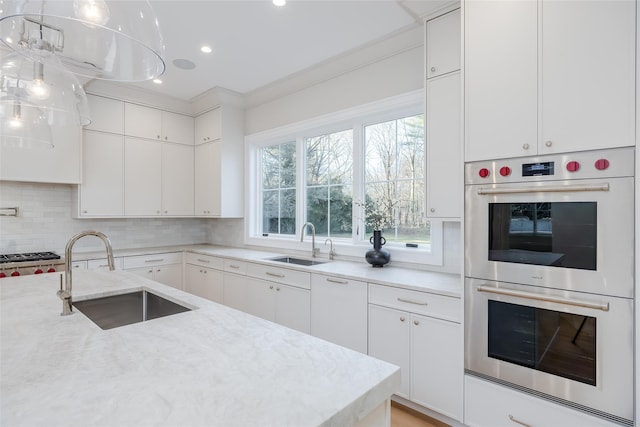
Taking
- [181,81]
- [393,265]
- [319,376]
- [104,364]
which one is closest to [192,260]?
[181,81]

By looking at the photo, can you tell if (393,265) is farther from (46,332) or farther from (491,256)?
(46,332)

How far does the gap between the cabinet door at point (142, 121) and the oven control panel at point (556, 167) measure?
148 inches

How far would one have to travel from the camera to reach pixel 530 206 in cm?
171

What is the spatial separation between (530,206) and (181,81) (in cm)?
355

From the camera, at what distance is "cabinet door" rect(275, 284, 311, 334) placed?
2842 mm

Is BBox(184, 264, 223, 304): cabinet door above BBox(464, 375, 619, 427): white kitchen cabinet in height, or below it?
above

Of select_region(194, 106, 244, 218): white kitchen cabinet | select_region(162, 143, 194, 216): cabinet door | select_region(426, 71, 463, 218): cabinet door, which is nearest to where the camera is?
select_region(426, 71, 463, 218): cabinet door

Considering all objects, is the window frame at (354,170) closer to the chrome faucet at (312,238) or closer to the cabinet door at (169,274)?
the chrome faucet at (312,238)

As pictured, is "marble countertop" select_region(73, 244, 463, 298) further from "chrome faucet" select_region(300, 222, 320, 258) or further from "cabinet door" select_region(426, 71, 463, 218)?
"cabinet door" select_region(426, 71, 463, 218)

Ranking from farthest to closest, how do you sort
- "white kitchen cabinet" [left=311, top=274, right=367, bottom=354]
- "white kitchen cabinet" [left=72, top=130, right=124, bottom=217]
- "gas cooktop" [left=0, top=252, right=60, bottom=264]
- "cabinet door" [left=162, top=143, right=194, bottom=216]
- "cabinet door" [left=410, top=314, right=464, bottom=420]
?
"cabinet door" [left=162, top=143, right=194, bottom=216]
"white kitchen cabinet" [left=72, top=130, right=124, bottom=217]
"gas cooktop" [left=0, top=252, right=60, bottom=264]
"white kitchen cabinet" [left=311, top=274, right=367, bottom=354]
"cabinet door" [left=410, top=314, right=464, bottom=420]

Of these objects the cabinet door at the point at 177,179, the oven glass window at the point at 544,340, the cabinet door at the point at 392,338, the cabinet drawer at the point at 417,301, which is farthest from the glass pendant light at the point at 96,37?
the cabinet door at the point at 177,179

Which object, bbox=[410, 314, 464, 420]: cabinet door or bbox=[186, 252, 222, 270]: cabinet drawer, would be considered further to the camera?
bbox=[186, 252, 222, 270]: cabinet drawer

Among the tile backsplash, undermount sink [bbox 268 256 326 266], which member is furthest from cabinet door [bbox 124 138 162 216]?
undermount sink [bbox 268 256 326 266]

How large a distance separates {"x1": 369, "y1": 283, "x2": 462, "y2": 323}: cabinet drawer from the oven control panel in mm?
746
